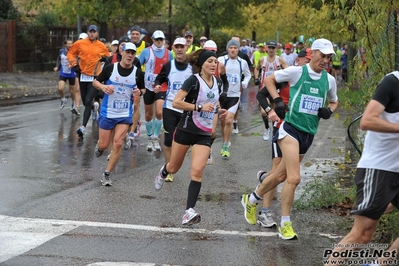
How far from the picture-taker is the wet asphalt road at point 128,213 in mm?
7305

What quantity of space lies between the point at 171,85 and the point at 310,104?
358 centimetres

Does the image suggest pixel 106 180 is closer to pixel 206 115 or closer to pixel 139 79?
pixel 139 79

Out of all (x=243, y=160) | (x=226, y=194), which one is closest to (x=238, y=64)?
(x=243, y=160)

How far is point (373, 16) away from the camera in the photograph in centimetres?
848

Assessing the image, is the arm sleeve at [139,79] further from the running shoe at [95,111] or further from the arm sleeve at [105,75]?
the running shoe at [95,111]

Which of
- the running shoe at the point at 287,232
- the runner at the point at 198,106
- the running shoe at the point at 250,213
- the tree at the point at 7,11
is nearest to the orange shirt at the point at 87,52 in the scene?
the runner at the point at 198,106

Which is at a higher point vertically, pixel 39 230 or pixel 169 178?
pixel 39 230

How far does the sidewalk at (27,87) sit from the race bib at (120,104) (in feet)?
37.0

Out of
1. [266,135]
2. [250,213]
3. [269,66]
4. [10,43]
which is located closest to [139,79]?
[250,213]

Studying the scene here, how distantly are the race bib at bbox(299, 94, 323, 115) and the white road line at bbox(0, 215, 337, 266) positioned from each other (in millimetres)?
1253

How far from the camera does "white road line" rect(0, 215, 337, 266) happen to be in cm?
755

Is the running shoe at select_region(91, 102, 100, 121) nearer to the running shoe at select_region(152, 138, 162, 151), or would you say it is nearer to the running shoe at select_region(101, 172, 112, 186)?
the running shoe at select_region(152, 138, 162, 151)

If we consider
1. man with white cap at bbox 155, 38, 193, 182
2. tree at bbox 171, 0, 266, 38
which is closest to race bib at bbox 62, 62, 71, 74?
man with white cap at bbox 155, 38, 193, 182

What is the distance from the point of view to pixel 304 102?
26.8ft
